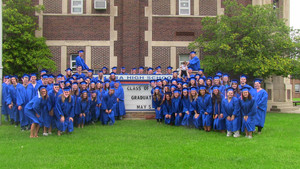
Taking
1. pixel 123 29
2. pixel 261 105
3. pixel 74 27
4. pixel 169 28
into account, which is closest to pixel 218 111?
pixel 261 105

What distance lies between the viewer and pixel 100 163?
17.9ft

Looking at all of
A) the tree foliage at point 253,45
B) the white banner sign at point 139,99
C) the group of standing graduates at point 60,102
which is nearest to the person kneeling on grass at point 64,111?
the group of standing graduates at point 60,102

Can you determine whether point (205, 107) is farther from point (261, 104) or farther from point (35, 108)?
point (35, 108)

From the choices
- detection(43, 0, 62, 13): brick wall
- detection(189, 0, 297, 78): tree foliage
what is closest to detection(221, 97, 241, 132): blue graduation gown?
detection(189, 0, 297, 78): tree foliage

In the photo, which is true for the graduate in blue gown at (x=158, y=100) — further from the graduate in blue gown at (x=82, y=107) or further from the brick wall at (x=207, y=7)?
the brick wall at (x=207, y=7)

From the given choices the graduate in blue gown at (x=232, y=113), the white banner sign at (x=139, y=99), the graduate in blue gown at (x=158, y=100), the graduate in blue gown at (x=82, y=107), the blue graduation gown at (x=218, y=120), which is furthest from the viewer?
the white banner sign at (x=139, y=99)

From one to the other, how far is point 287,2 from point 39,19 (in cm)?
1840

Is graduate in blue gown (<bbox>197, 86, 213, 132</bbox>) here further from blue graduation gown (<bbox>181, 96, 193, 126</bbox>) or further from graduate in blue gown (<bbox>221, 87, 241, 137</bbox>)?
graduate in blue gown (<bbox>221, 87, 241, 137</bbox>)

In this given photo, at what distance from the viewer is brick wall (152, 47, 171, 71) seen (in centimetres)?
1969

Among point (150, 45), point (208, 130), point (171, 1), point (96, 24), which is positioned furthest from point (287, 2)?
point (208, 130)

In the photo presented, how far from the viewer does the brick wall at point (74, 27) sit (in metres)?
19.1

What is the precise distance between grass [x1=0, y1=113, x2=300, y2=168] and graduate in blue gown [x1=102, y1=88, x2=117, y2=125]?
2.19m

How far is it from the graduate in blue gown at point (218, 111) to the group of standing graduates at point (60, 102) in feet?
13.3

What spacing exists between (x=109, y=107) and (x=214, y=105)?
13.7 ft
